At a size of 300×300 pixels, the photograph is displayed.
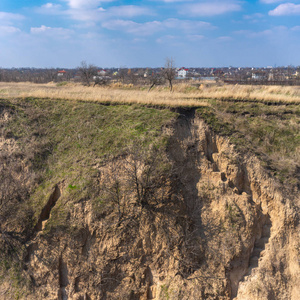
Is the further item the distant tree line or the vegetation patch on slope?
the distant tree line

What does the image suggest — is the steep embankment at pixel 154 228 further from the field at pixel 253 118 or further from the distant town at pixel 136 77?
the distant town at pixel 136 77

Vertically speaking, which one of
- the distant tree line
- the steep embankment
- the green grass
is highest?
the distant tree line

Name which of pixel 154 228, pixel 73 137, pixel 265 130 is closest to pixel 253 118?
pixel 265 130

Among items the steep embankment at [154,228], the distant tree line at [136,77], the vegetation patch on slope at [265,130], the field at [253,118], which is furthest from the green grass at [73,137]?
the distant tree line at [136,77]

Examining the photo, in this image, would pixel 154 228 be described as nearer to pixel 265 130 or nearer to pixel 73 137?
pixel 73 137

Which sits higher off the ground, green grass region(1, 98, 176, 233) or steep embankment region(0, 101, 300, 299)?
green grass region(1, 98, 176, 233)

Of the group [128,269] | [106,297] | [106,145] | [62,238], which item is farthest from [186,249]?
[106,145]

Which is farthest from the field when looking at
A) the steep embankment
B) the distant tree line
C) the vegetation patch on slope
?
the distant tree line

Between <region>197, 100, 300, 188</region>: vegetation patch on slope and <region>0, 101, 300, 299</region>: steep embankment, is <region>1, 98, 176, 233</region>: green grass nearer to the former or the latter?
<region>0, 101, 300, 299</region>: steep embankment
